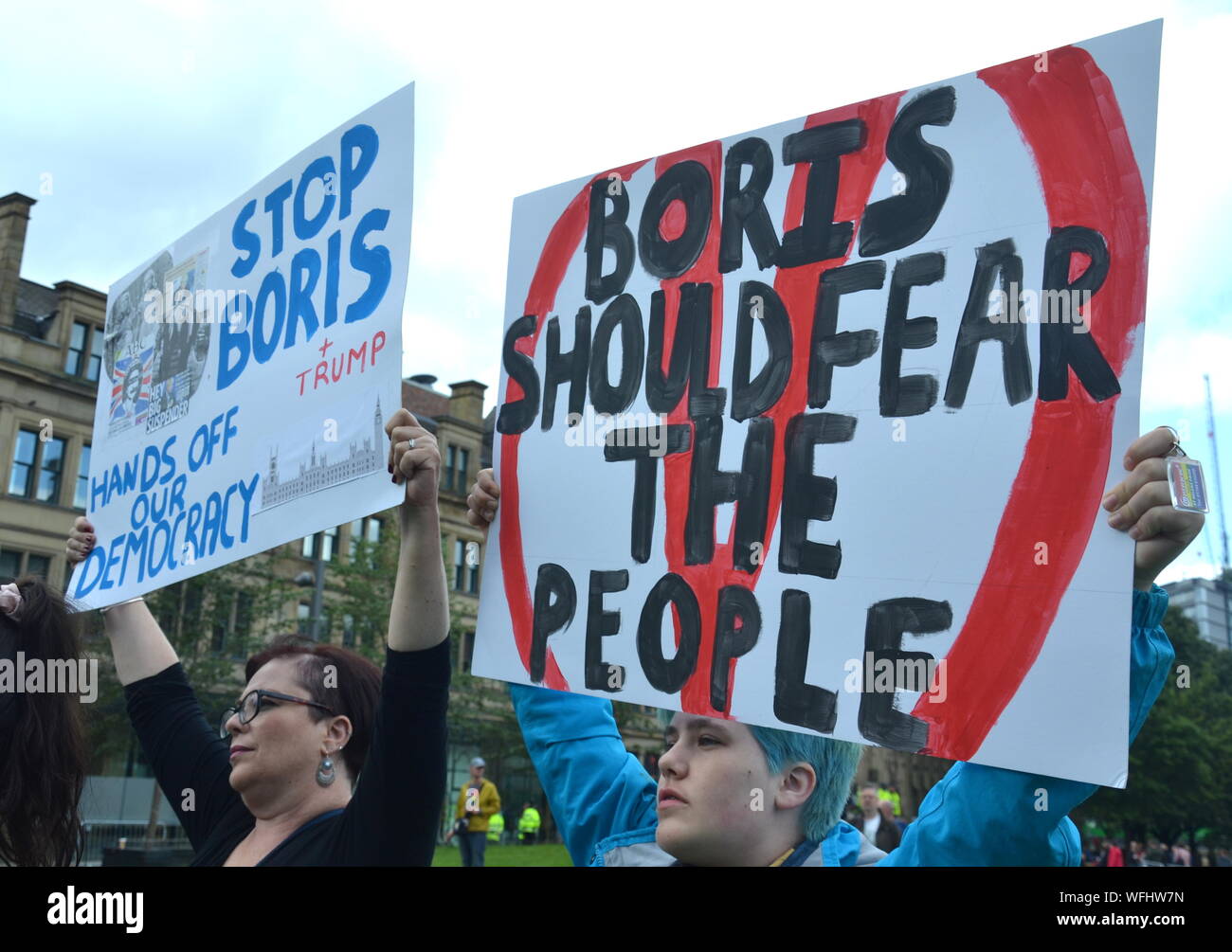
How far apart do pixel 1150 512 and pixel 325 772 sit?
1942mm

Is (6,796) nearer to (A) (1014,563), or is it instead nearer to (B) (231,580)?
(A) (1014,563)

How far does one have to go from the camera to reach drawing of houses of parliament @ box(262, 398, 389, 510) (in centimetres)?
288

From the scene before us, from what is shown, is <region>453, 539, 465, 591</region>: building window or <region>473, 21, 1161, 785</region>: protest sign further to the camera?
<region>453, 539, 465, 591</region>: building window

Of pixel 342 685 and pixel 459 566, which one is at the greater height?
pixel 459 566

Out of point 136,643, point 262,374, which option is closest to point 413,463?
point 262,374

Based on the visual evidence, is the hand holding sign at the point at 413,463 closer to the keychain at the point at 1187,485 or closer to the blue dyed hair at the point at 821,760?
the blue dyed hair at the point at 821,760

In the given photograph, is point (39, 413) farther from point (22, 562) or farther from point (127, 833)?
point (127, 833)

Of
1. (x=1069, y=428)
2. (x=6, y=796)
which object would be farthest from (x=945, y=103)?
(x=6, y=796)

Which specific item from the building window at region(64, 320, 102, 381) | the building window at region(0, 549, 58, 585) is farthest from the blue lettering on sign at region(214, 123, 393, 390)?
the building window at region(64, 320, 102, 381)

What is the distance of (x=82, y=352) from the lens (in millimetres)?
31750

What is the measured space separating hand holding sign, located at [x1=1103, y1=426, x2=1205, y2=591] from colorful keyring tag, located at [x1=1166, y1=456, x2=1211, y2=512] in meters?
0.02

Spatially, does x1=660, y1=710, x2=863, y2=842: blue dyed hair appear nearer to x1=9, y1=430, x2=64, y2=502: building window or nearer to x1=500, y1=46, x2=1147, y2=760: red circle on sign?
x1=500, y1=46, x2=1147, y2=760: red circle on sign

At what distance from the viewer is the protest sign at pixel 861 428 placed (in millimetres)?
2062
